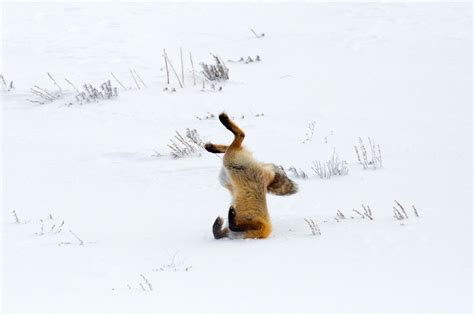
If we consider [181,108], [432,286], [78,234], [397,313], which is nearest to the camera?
[397,313]

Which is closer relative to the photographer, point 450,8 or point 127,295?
point 127,295

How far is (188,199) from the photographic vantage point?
8484 mm

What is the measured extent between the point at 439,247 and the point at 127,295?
242cm

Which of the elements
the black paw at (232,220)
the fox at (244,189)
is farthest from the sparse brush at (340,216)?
the black paw at (232,220)

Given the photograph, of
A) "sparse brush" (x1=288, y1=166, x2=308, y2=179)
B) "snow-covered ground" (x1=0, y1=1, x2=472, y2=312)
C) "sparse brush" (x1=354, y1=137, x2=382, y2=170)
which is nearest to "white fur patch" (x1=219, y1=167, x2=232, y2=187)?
"snow-covered ground" (x1=0, y1=1, x2=472, y2=312)

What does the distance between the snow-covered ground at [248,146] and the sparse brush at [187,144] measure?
4.9 inches

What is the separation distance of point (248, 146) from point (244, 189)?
334cm

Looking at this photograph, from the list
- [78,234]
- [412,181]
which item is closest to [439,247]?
[412,181]

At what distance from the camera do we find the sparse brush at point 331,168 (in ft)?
28.9

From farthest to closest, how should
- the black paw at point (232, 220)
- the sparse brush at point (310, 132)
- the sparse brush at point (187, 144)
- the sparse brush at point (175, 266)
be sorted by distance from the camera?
the sparse brush at point (310, 132) → the sparse brush at point (187, 144) → the black paw at point (232, 220) → the sparse brush at point (175, 266)

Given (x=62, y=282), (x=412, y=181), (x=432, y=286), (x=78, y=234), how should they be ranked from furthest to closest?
(x=412, y=181) → (x=78, y=234) → (x=62, y=282) → (x=432, y=286)

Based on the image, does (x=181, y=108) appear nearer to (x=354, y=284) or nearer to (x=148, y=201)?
(x=148, y=201)

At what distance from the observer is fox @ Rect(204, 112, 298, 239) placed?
6.90 metres

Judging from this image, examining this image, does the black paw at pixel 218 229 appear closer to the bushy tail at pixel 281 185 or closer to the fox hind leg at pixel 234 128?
the bushy tail at pixel 281 185
